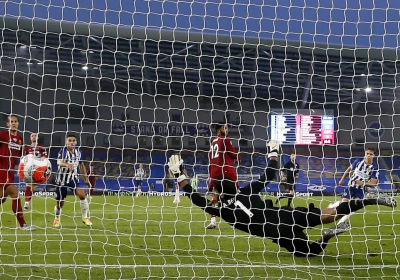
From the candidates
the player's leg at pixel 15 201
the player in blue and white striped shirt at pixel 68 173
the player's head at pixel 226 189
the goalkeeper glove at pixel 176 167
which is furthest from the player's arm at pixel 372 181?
the player's leg at pixel 15 201

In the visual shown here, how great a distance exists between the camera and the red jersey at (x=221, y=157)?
6.74m

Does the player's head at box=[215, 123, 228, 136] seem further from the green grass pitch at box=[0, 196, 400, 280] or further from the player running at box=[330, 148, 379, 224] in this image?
the player running at box=[330, 148, 379, 224]

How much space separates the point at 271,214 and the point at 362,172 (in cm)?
399

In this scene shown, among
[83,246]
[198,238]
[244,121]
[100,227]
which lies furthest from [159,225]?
Result: [244,121]

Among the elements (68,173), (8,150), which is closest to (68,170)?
(68,173)

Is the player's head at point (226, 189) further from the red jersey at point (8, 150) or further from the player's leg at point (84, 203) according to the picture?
the red jersey at point (8, 150)

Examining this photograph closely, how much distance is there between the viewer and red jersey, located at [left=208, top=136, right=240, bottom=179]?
674cm

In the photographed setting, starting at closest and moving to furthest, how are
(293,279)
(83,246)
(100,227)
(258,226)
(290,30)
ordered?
(293,279), (258,226), (83,246), (290,30), (100,227)

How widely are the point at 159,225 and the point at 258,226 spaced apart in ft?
12.8

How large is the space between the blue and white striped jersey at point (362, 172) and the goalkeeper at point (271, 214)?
126 inches

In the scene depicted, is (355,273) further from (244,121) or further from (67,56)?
(244,121)

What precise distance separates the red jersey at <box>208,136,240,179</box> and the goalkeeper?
46.6 inches

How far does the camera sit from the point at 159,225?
29.2 feet

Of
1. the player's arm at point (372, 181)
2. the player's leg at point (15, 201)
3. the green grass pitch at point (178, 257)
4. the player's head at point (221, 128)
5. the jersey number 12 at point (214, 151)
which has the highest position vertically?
the player's head at point (221, 128)
